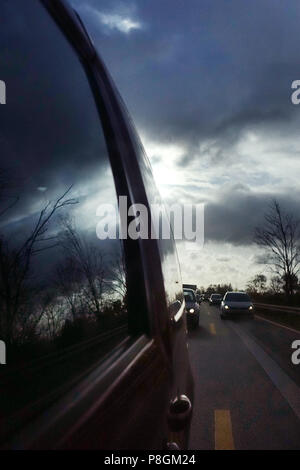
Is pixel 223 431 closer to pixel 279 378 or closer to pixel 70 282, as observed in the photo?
pixel 279 378

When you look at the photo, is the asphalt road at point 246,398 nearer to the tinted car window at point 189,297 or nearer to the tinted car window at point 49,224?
the tinted car window at point 49,224

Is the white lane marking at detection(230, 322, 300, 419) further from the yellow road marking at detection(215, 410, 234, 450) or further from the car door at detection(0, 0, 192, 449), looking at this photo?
the car door at detection(0, 0, 192, 449)

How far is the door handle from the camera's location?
1.80 meters

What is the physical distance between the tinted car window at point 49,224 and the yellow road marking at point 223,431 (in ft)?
10.5

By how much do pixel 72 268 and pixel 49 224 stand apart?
0.17 meters

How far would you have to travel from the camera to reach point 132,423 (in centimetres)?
129


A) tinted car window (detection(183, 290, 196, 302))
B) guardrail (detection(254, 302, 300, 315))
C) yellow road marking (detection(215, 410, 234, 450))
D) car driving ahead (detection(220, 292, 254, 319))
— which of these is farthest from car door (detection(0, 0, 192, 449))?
car driving ahead (detection(220, 292, 254, 319))

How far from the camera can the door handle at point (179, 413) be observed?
180cm

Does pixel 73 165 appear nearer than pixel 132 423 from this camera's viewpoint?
No

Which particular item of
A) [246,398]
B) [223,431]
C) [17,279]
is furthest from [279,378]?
[17,279]

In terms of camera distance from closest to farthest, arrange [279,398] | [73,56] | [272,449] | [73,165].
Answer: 1. [73,165]
2. [73,56]
3. [272,449]
4. [279,398]
